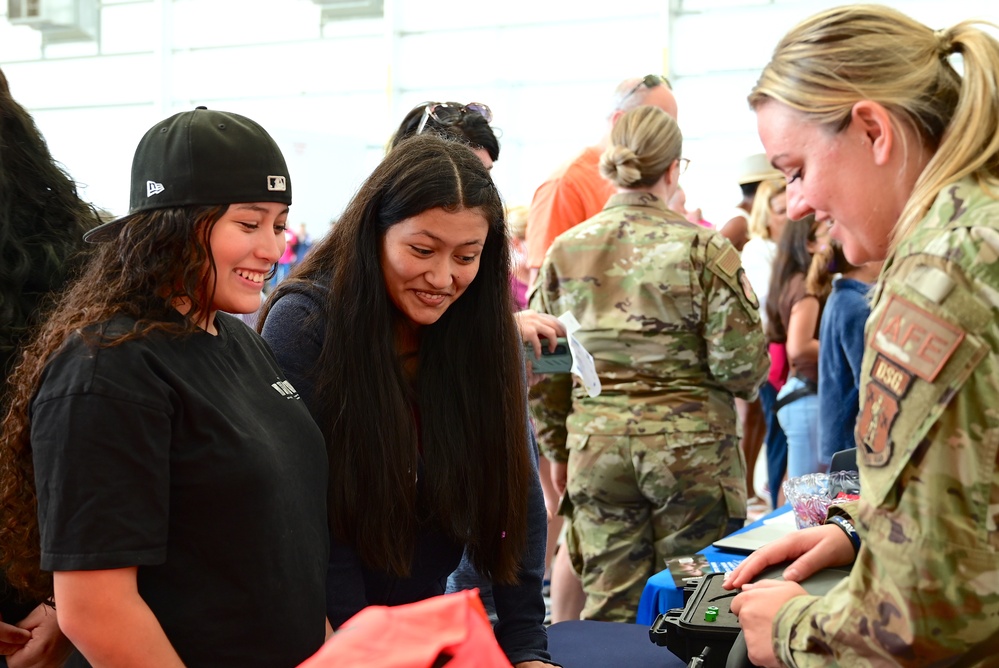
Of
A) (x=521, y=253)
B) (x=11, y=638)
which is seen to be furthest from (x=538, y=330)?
(x=521, y=253)

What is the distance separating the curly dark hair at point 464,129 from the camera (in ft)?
7.10

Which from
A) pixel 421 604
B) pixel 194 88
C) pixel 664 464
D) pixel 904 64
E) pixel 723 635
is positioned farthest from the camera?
pixel 194 88

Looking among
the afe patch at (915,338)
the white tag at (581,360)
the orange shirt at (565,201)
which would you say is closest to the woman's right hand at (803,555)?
the afe patch at (915,338)

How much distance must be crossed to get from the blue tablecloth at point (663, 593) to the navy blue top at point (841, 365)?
0.88m

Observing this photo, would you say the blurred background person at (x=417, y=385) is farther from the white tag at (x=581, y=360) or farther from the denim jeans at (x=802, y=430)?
the denim jeans at (x=802, y=430)

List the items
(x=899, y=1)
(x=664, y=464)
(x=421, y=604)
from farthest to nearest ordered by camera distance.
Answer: (x=899, y=1) < (x=664, y=464) < (x=421, y=604)

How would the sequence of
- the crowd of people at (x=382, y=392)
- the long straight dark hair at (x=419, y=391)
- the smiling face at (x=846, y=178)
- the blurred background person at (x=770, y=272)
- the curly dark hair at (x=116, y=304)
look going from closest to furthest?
the crowd of people at (x=382, y=392), the smiling face at (x=846, y=178), the curly dark hair at (x=116, y=304), the long straight dark hair at (x=419, y=391), the blurred background person at (x=770, y=272)

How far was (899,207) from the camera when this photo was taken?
1.00m

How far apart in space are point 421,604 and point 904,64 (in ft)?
2.33

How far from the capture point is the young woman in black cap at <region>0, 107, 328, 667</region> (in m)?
1.00

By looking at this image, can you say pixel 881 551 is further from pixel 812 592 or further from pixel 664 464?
pixel 664 464

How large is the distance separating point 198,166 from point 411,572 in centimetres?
71

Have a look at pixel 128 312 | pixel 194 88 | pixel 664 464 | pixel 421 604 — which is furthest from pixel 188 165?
pixel 194 88

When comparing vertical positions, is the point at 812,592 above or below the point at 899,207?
below
